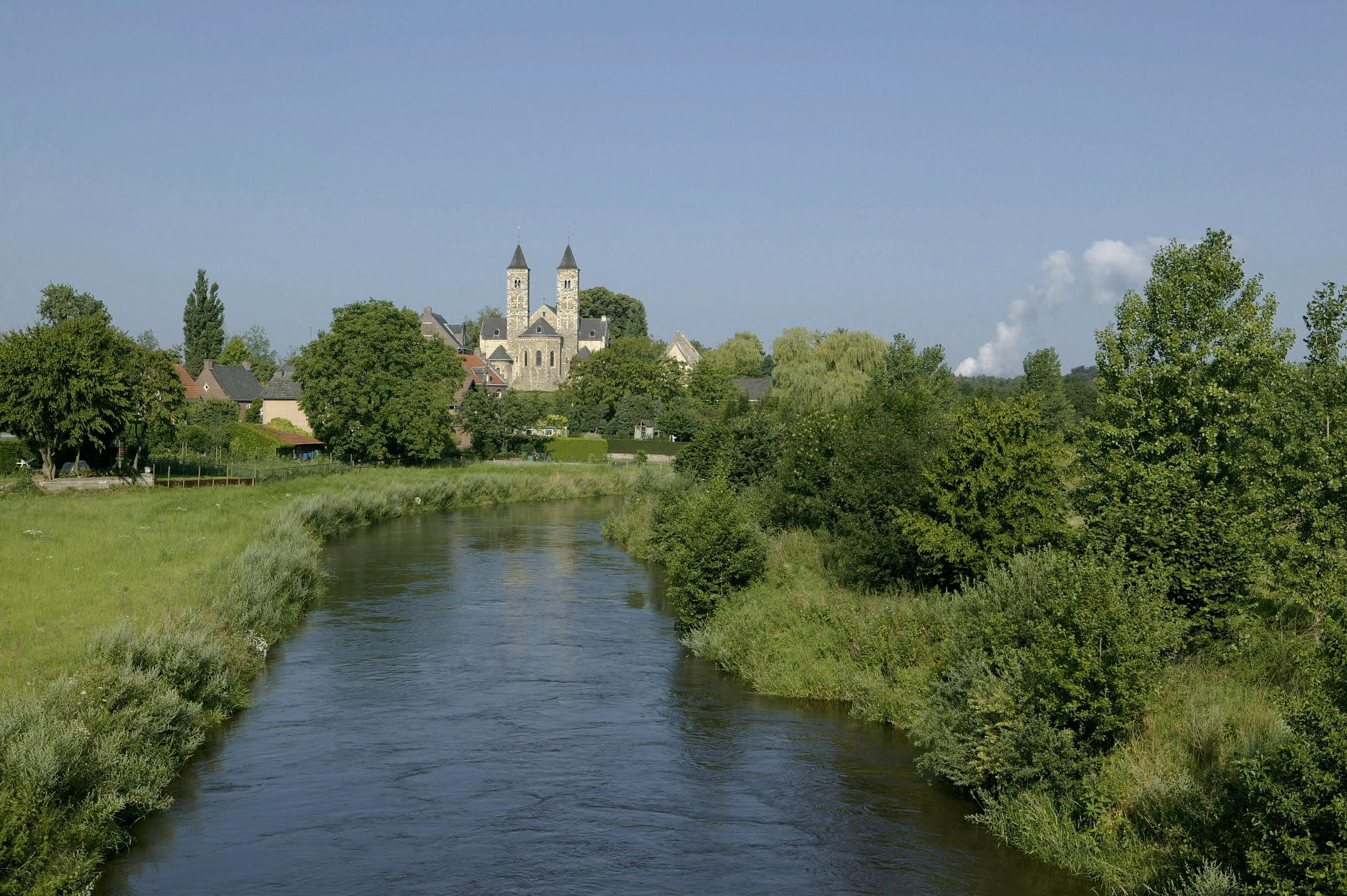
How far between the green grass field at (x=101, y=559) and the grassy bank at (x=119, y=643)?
0.07 m

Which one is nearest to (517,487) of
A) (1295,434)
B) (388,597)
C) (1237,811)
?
(388,597)

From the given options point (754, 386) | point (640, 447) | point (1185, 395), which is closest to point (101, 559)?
point (1185, 395)

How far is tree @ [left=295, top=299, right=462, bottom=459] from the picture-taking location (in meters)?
68.2

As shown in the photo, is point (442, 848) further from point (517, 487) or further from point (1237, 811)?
point (517, 487)

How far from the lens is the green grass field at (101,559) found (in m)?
20.1

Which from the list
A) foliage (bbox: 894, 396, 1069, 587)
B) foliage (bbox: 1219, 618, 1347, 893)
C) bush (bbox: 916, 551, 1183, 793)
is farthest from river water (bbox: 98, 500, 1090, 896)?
foliage (bbox: 894, 396, 1069, 587)

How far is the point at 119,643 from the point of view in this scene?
18.5m

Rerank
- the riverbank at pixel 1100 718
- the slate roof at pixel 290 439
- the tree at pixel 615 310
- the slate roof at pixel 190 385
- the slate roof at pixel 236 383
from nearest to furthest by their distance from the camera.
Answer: the riverbank at pixel 1100 718 → the slate roof at pixel 290 439 → the slate roof at pixel 190 385 → the slate roof at pixel 236 383 → the tree at pixel 615 310

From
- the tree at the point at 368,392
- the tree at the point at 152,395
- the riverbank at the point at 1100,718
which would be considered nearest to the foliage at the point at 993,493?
the riverbank at the point at 1100,718

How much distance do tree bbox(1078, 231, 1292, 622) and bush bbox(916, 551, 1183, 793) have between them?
10.4 ft

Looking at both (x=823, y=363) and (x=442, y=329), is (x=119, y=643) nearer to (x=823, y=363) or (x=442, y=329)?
(x=823, y=363)

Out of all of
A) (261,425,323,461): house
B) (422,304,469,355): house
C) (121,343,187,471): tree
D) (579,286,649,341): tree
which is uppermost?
(579,286,649,341): tree

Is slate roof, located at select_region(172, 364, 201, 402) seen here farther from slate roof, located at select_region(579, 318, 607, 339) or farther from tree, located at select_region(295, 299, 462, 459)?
slate roof, located at select_region(579, 318, 607, 339)

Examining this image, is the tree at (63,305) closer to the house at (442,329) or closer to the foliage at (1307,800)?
the house at (442,329)
